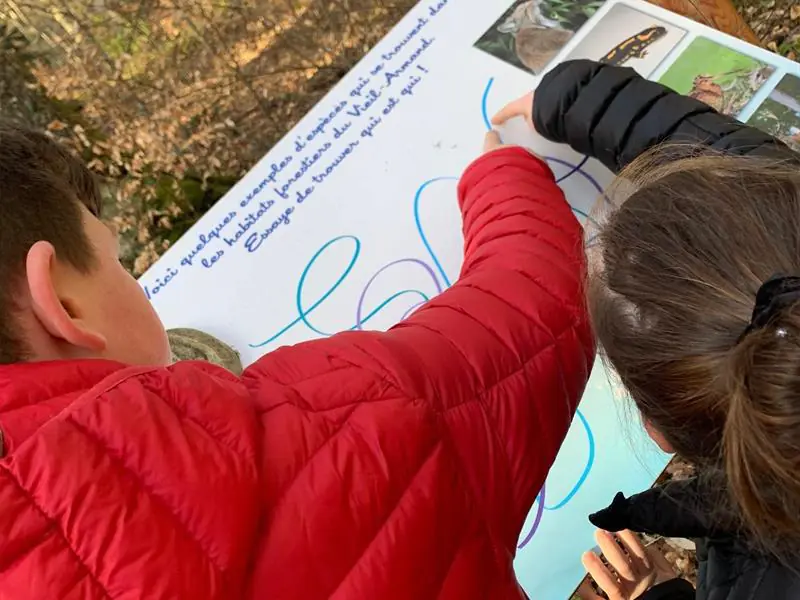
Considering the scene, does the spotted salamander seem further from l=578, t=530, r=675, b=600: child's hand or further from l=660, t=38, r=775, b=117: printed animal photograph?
l=578, t=530, r=675, b=600: child's hand

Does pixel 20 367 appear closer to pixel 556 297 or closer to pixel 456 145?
pixel 556 297

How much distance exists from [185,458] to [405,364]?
0.19 m

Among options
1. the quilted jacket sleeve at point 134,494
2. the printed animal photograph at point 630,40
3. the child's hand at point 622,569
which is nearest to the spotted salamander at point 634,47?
the printed animal photograph at point 630,40

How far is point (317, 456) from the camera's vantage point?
0.46 metres

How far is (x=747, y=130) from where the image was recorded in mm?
679

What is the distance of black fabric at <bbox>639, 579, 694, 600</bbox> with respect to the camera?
686mm

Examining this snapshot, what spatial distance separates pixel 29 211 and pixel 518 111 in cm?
55

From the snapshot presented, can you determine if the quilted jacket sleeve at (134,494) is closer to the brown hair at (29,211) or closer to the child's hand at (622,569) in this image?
the brown hair at (29,211)

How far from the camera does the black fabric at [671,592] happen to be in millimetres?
686

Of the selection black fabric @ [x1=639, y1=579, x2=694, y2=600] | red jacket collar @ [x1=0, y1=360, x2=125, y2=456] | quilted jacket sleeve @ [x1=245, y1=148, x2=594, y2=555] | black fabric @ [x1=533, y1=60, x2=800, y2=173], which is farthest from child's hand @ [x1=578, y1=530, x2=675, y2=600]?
red jacket collar @ [x1=0, y1=360, x2=125, y2=456]

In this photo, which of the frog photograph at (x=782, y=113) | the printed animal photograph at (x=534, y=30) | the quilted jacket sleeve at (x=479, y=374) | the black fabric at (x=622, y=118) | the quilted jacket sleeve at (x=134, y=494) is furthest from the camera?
the printed animal photograph at (x=534, y=30)

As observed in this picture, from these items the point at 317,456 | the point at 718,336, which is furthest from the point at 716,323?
the point at 317,456

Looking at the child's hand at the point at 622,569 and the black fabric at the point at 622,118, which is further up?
the black fabric at the point at 622,118

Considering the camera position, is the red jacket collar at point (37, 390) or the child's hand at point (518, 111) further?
the child's hand at point (518, 111)
